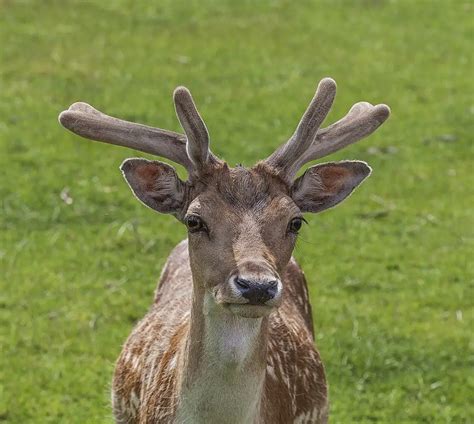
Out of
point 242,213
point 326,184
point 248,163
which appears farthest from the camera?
point 248,163

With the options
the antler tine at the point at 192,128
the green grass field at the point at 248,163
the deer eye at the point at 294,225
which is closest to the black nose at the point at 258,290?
the deer eye at the point at 294,225

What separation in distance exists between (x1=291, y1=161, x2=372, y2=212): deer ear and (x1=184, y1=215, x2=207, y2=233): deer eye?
540 mm

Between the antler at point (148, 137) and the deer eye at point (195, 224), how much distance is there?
273mm

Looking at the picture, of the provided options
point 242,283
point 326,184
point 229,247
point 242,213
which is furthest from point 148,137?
point 242,283

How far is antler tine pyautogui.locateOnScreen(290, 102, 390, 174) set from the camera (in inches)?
210

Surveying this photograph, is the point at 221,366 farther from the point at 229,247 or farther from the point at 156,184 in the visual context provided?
the point at 156,184

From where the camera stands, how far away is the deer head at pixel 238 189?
4594 mm

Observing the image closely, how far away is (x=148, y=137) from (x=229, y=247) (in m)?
0.72

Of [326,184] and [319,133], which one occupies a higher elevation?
[319,133]

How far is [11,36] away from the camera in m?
13.9

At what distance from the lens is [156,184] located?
5.20 m

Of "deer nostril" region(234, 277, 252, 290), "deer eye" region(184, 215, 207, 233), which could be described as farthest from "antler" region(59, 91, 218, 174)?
"deer nostril" region(234, 277, 252, 290)

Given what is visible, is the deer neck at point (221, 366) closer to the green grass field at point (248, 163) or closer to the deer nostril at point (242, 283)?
the deer nostril at point (242, 283)

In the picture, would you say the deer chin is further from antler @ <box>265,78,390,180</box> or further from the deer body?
antler @ <box>265,78,390,180</box>
